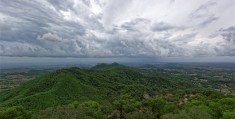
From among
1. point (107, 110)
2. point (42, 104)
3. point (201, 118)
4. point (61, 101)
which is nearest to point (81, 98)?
point (61, 101)

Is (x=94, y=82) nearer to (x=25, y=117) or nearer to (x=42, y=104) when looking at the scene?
(x=42, y=104)

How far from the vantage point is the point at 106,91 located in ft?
455

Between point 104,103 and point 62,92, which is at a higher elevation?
point 62,92

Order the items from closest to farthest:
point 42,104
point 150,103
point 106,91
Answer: point 150,103 → point 42,104 → point 106,91

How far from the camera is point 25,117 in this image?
5434cm

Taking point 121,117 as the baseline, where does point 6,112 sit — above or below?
above

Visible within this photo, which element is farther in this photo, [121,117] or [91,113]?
[121,117]

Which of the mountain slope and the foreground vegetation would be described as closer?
the foreground vegetation

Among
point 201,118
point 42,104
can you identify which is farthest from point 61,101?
point 201,118

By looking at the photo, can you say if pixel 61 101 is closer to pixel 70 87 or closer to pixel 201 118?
pixel 70 87

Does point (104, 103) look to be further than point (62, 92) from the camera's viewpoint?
No

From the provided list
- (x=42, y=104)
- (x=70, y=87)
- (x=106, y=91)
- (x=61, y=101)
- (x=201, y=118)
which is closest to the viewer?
(x=201, y=118)

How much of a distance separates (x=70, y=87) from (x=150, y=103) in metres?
64.3

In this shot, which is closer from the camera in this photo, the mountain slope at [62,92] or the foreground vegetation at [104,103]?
the foreground vegetation at [104,103]
